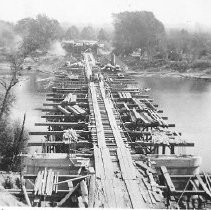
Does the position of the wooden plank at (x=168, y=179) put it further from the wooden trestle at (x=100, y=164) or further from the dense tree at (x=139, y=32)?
the dense tree at (x=139, y=32)

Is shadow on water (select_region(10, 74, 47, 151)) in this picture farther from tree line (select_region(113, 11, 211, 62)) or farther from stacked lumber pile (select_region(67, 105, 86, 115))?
tree line (select_region(113, 11, 211, 62))

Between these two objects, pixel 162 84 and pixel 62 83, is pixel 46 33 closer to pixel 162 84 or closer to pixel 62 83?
pixel 162 84

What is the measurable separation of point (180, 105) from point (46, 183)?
27.9 metres

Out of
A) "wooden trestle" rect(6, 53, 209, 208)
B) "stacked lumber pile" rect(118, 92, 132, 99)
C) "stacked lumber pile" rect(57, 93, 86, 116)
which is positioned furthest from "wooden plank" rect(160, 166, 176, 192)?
"stacked lumber pile" rect(118, 92, 132, 99)

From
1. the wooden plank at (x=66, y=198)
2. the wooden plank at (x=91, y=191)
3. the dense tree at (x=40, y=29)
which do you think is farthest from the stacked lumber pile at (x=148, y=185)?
the dense tree at (x=40, y=29)

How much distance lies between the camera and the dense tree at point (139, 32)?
6794 cm

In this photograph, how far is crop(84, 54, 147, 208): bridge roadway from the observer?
11.9 metres

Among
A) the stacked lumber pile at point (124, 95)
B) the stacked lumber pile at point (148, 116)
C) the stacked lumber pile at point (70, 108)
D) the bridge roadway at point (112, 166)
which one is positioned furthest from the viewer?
the stacked lumber pile at point (124, 95)

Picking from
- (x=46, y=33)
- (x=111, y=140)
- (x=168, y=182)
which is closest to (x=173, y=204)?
(x=168, y=182)

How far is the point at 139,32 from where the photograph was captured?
68.2 meters

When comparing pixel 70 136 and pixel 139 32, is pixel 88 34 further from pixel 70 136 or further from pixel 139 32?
pixel 70 136

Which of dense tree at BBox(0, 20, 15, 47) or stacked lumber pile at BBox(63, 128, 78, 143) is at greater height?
dense tree at BBox(0, 20, 15, 47)

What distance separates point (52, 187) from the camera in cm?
1229

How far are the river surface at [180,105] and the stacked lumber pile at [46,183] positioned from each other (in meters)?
11.6
